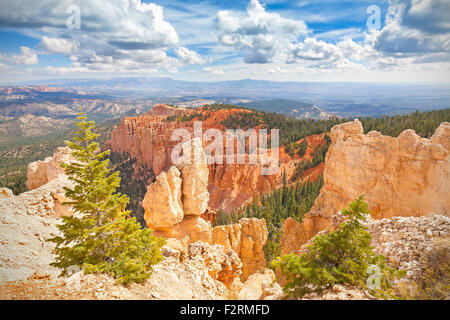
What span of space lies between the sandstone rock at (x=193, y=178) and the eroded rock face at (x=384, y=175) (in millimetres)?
9066

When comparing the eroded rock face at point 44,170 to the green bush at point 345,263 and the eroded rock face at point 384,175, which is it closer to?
the green bush at point 345,263

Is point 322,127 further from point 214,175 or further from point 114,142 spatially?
point 114,142

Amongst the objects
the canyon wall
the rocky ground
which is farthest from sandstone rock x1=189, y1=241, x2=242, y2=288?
the canyon wall

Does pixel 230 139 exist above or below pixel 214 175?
above

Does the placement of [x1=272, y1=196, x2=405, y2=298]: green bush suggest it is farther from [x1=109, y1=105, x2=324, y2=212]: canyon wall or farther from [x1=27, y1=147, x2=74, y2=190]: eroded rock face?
[x1=109, y1=105, x2=324, y2=212]: canyon wall

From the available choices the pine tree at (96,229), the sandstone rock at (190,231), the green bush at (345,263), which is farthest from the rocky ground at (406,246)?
the sandstone rock at (190,231)

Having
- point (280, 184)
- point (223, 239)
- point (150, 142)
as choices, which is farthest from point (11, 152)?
point (223, 239)

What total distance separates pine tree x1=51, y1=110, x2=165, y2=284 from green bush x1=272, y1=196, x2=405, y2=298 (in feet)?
16.7

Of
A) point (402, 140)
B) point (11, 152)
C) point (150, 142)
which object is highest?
point (402, 140)

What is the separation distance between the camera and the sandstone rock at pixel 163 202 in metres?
17.1

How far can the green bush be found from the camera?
5895 mm

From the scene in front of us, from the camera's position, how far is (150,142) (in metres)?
81.8
